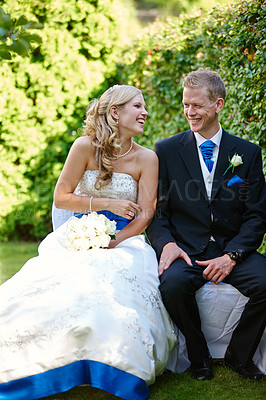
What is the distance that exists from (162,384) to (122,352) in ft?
1.68

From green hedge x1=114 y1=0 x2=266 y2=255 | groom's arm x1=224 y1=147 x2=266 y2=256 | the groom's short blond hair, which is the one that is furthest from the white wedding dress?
green hedge x1=114 y1=0 x2=266 y2=255

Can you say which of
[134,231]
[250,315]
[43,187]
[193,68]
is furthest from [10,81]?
[250,315]

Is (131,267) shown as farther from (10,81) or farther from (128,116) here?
(10,81)

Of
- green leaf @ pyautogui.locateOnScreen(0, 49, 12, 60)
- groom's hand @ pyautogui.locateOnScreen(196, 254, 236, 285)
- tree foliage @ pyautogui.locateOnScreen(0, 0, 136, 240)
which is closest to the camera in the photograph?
green leaf @ pyautogui.locateOnScreen(0, 49, 12, 60)

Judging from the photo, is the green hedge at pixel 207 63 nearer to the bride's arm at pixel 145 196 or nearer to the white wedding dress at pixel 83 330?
the bride's arm at pixel 145 196

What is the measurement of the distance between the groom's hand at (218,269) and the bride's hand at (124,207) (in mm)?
692

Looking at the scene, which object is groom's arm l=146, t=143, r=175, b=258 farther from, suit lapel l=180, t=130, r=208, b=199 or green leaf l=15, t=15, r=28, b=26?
green leaf l=15, t=15, r=28, b=26

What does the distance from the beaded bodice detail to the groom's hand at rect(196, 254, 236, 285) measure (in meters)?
0.84

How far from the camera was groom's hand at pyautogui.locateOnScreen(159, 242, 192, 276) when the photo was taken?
3207mm

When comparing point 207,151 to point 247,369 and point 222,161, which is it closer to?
point 222,161

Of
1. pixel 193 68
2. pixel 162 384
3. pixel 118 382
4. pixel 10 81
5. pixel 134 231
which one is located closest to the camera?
pixel 118 382

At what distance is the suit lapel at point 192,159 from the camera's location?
11.3 feet

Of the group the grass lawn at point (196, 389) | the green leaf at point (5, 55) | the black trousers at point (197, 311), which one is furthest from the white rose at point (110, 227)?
the green leaf at point (5, 55)

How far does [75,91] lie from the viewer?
657 cm
